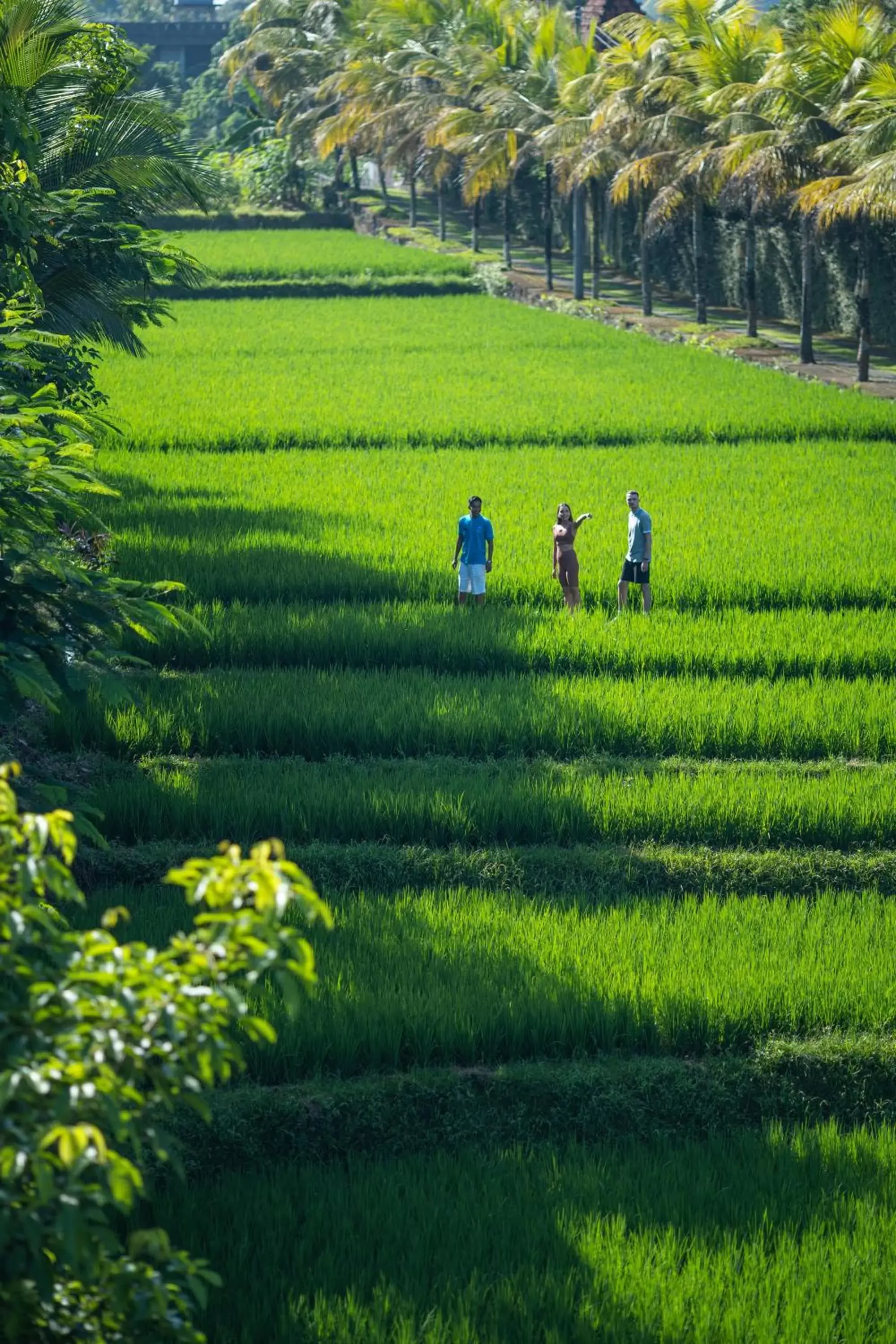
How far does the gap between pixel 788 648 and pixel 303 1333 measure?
7.40 m

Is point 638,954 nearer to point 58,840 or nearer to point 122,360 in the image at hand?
point 58,840

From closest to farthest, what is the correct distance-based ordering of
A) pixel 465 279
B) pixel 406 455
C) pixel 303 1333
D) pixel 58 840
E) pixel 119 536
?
pixel 58 840 → pixel 303 1333 → pixel 119 536 → pixel 406 455 → pixel 465 279

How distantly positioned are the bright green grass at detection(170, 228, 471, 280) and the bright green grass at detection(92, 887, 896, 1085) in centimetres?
2727

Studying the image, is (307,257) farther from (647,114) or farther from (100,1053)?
(100,1053)

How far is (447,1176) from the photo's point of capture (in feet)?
17.4

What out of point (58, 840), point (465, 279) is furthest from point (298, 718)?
point (465, 279)

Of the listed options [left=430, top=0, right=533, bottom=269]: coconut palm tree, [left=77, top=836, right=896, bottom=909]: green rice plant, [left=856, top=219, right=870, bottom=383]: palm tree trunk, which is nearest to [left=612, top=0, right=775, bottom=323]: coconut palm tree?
[left=856, top=219, right=870, bottom=383]: palm tree trunk

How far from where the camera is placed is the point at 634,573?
11.6 m

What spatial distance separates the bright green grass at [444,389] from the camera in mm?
19219

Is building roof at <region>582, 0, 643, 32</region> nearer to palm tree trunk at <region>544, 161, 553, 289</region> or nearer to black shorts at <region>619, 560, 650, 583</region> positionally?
palm tree trunk at <region>544, 161, 553, 289</region>

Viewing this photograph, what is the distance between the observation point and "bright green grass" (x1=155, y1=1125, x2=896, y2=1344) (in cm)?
448

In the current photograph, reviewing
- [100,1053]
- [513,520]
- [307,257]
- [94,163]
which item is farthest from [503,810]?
[307,257]

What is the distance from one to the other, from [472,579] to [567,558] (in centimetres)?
69

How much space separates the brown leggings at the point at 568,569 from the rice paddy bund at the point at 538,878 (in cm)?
30
